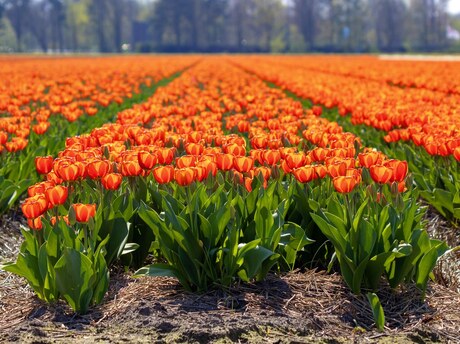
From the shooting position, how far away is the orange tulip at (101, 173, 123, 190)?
3.91 meters

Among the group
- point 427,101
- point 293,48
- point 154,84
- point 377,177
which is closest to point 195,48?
point 293,48

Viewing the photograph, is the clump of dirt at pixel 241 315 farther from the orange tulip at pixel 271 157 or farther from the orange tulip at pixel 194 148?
the orange tulip at pixel 194 148

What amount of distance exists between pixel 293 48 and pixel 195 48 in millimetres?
15737

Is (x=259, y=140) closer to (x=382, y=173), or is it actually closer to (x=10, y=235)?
(x=382, y=173)

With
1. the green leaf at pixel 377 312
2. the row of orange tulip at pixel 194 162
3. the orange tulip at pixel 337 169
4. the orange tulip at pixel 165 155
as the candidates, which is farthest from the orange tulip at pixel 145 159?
the green leaf at pixel 377 312

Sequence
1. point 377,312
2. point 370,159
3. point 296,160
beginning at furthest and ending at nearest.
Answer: point 296,160, point 370,159, point 377,312

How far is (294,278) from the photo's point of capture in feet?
12.4

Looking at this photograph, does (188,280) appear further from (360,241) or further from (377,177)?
(377,177)

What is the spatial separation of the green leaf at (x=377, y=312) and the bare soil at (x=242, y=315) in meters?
0.04

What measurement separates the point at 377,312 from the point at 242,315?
68 cm

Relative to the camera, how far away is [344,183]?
12.0 feet

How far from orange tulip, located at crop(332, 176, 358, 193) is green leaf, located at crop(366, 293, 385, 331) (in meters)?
0.66

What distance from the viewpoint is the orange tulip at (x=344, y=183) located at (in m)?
3.63

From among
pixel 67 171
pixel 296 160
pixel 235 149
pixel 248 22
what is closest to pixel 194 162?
pixel 235 149
